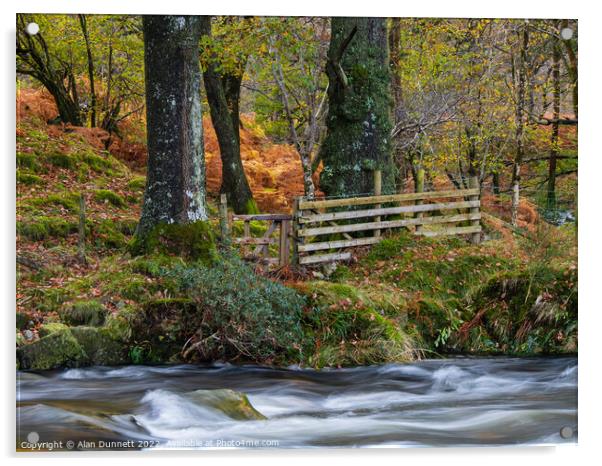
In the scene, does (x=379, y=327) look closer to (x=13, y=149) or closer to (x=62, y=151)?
(x=13, y=149)

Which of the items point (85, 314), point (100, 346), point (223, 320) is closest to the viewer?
point (100, 346)

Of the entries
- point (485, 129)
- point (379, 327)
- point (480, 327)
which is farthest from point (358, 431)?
point (485, 129)

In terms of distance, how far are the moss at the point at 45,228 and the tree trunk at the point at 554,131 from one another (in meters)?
5.38

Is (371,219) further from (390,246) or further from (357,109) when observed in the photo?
(357,109)

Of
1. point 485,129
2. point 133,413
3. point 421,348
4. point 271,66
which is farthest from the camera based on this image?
point 485,129

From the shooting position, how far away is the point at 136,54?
33.3ft

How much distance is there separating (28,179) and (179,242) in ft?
5.58

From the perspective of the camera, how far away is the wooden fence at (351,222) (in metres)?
9.13

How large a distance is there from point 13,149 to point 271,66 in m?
4.80

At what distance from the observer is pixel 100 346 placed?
714cm

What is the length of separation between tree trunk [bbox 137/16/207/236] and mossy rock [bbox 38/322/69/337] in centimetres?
159

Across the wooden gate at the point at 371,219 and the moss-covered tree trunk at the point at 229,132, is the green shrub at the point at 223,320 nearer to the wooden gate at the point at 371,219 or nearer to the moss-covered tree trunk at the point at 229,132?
the wooden gate at the point at 371,219

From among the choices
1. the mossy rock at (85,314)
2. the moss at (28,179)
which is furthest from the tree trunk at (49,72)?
the mossy rock at (85,314)

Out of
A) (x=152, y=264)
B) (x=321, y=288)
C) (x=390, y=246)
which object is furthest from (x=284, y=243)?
(x=152, y=264)
